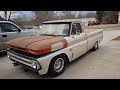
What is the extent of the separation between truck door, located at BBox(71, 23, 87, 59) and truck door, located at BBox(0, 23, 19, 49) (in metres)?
3.23

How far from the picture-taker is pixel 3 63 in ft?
18.6

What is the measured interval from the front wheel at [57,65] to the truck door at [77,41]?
644 millimetres

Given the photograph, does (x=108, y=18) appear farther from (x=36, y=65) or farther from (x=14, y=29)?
(x=36, y=65)

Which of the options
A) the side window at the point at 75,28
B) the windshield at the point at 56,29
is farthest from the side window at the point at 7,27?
the side window at the point at 75,28

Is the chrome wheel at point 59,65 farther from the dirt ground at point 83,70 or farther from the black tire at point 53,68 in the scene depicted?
the dirt ground at point 83,70

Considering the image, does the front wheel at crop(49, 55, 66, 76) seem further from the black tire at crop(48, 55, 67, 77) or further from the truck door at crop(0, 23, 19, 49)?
the truck door at crop(0, 23, 19, 49)

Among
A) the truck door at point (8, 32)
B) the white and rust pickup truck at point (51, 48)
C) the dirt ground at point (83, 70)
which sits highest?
the truck door at point (8, 32)

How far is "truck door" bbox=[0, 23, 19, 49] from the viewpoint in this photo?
6.42 m

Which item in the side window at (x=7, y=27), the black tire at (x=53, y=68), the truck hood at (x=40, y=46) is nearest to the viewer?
the truck hood at (x=40, y=46)

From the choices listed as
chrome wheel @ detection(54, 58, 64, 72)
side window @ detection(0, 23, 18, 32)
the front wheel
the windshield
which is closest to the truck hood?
the front wheel

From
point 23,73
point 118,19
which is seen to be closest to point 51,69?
point 23,73

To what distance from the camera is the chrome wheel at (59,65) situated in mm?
4340
